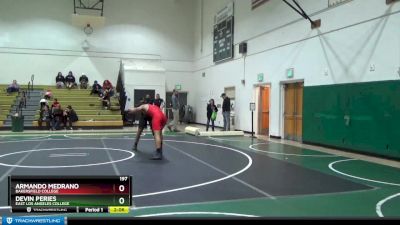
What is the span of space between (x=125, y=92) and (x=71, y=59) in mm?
4599

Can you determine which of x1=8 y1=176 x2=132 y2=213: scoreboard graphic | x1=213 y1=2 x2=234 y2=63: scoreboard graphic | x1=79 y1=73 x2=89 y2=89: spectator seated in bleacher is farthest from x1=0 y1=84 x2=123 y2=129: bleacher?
x1=8 y1=176 x2=132 y2=213: scoreboard graphic

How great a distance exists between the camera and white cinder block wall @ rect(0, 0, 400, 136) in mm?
15703

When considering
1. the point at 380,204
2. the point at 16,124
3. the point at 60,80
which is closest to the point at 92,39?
A: the point at 60,80

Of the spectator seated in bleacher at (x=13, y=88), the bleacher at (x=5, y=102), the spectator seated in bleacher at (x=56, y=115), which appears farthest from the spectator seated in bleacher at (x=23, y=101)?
the spectator seated in bleacher at (x=56, y=115)

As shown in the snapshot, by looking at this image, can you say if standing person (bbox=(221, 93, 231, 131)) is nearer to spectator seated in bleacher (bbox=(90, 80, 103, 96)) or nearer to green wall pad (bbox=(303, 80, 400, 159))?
green wall pad (bbox=(303, 80, 400, 159))

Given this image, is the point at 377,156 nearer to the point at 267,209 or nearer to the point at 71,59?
the point at 267,209

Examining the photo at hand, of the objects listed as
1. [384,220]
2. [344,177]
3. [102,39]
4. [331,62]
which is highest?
[102,39]

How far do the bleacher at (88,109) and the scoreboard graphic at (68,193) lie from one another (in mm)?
20567

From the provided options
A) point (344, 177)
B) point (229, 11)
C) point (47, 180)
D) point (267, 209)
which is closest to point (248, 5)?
point (229, 11)

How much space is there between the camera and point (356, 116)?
39.2ft

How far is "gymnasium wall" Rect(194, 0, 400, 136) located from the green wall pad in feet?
1.04

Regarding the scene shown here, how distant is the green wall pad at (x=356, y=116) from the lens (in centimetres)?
1063

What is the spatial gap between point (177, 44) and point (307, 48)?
14788 millimetres

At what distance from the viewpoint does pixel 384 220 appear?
3.35 ft
